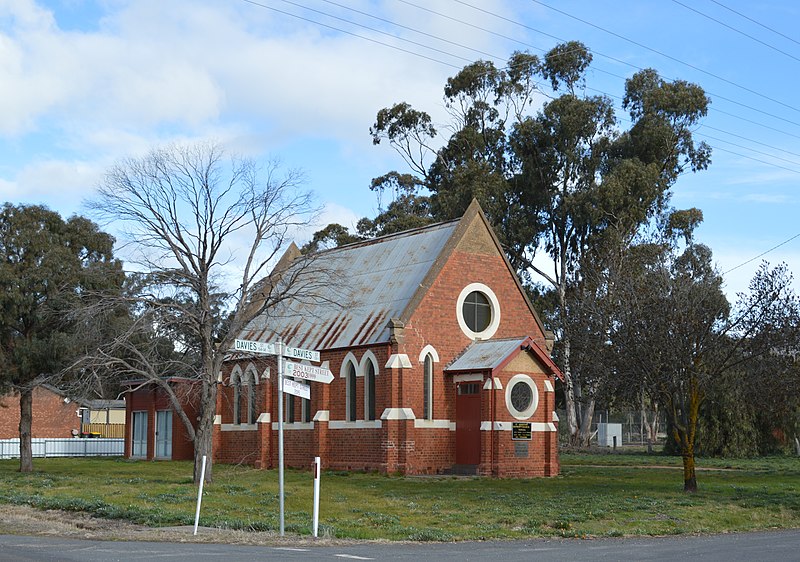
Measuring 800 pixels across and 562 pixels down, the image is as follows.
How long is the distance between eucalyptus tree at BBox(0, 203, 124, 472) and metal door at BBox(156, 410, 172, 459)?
1153cm

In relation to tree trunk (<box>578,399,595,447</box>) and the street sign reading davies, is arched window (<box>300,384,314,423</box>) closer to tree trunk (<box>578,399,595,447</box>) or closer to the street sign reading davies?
the street sign reading davies

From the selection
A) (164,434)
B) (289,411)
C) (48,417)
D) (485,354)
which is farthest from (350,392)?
(48,417)

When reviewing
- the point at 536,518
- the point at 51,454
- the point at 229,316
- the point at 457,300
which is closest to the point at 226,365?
the point at 229,316

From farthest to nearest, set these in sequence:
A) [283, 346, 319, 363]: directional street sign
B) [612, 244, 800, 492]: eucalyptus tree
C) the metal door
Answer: the metal door < [612, 244, 800, 492]: eucalyptus tree < [283, 346, 319, 363]: directional street sign

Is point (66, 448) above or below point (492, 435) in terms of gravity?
below

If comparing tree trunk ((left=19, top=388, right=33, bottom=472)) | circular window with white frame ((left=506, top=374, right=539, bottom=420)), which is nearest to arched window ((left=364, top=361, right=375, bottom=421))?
circular window with white frame ((left=506, top=374, right=539, bottom=420))

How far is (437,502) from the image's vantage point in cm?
2338

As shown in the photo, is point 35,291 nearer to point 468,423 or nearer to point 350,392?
point 350,392

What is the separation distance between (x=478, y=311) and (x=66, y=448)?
30532mm

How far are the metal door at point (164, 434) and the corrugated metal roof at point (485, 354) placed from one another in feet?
56.7

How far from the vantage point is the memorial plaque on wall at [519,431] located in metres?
34.0

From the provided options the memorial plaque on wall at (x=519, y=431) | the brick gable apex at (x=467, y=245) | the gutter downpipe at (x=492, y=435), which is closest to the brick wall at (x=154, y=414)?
the brick gable apex at (x=467, y=245)

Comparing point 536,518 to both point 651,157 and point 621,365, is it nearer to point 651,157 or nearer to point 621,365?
point 621,365

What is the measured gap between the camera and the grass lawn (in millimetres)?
18891
